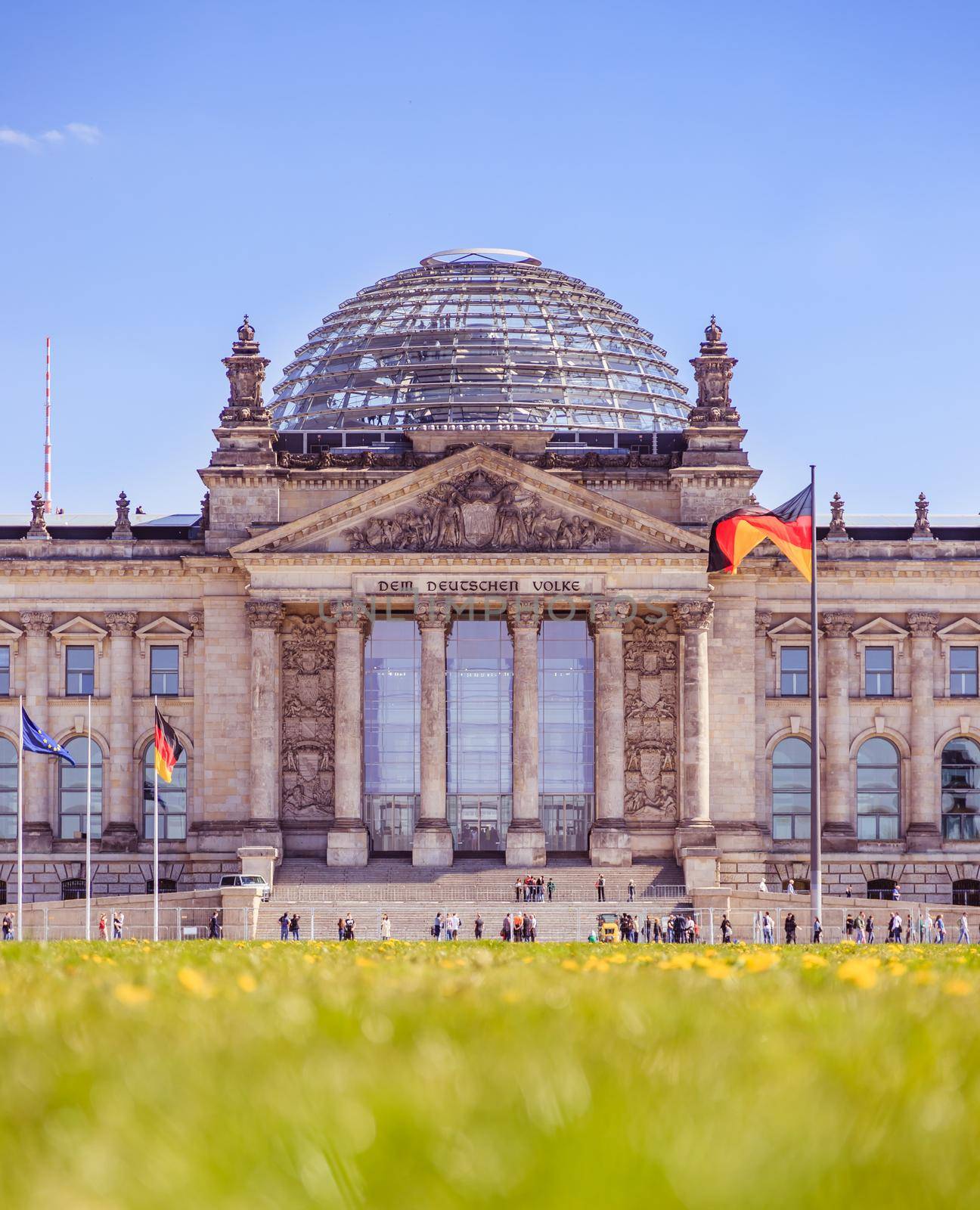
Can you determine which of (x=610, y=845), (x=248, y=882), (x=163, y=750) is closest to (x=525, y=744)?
(x=610, y=845)

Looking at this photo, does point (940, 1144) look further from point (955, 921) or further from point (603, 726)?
point (603, 726)

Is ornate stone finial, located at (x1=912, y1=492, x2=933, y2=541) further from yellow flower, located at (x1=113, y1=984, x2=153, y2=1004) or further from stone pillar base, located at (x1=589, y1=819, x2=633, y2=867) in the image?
yellow flower, located at (x1=113, y1=984, x2=153, y2=1004)

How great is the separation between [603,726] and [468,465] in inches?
504

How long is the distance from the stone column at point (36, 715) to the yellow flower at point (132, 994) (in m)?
76.9

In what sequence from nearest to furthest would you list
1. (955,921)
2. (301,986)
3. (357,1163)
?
1. (357,1163)
2. (301,986)
3. (955,921)

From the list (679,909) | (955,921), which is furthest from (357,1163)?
(679,909)

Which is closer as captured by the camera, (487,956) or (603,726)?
(487,956)

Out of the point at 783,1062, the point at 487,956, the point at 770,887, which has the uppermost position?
the point at 783,1062

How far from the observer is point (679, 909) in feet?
235

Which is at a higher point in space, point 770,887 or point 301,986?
point 301,986

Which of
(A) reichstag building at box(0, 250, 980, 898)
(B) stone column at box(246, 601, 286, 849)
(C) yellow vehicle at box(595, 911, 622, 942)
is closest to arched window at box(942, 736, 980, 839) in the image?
(A) reichstag building at box(0, 250, 980, 898)

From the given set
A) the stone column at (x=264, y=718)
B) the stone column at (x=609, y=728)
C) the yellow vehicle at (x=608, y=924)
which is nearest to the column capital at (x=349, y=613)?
the stone column at (x=264, y=718)

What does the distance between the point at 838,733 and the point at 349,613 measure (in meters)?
23.4

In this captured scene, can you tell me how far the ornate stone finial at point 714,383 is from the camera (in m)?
84.6
